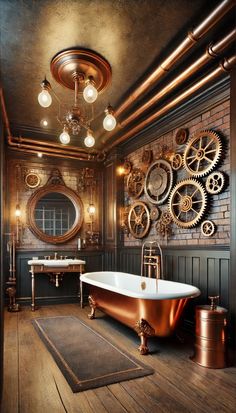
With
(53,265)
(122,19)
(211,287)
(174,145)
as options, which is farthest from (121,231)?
(122,19)

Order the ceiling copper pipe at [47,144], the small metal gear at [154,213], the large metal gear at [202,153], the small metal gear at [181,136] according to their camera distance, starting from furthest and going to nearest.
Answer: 1. the ceiling copper pipe at [47,144]
2. the small metal gear at [154,213]
3. the small metal gear at [181,136]
4. the large metal gear at [202,153]

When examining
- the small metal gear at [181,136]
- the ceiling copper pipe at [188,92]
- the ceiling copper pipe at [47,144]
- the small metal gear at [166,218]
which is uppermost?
the ceiling copper pipe at [188,92]

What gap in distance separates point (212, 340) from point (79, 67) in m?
3.07

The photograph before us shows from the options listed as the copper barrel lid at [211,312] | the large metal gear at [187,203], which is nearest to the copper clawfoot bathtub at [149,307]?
the copper barrel lid at [211,312]

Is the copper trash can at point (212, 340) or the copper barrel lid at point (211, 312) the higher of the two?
the copper barrel lid at point (211, 312)

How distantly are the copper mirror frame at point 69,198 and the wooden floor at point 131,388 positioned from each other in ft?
8.17

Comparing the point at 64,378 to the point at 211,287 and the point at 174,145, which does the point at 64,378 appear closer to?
the point at 211,287

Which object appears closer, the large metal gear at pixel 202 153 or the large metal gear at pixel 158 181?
the large metal gear at pixel 202 153

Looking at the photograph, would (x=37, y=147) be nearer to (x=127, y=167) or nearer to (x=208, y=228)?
(x=127, y=167)

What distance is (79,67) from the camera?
309cm

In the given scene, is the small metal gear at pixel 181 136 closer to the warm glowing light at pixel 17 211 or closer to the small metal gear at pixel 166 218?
the small metal gear at pixel 166 218

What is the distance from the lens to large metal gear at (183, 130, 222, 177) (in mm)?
3375

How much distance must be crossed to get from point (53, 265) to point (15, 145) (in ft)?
7.32

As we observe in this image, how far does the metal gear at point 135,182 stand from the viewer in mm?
4975
